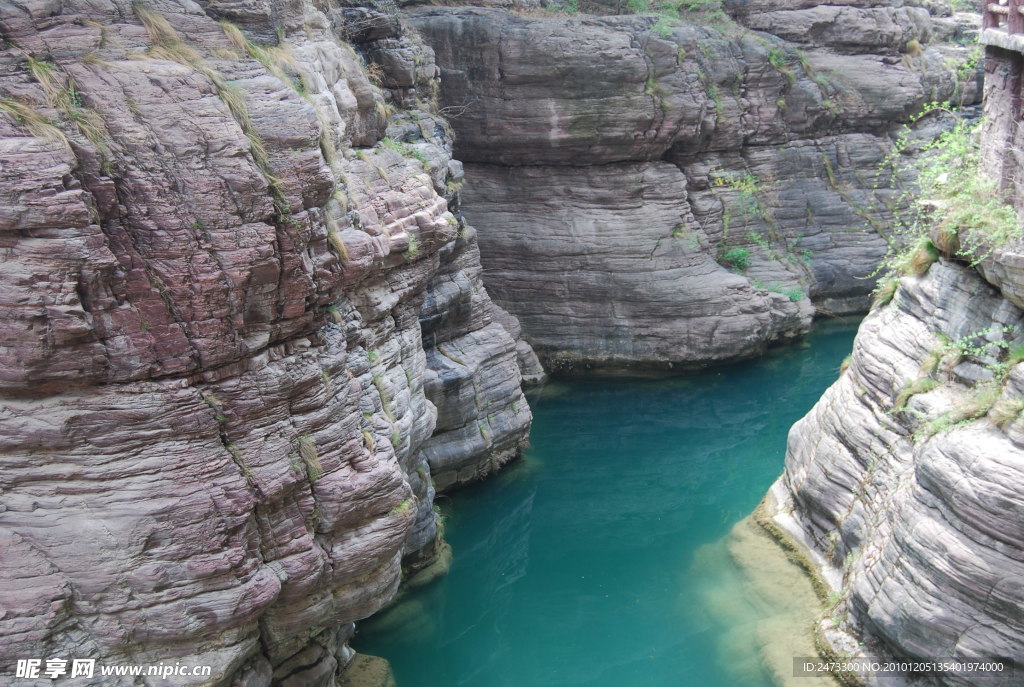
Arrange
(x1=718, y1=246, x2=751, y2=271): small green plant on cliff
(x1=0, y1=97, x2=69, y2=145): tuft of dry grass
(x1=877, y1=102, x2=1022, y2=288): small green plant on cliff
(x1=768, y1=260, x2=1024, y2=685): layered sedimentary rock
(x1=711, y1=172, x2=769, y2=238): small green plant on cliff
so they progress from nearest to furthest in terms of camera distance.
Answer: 1. (x1=0, y1=97, x2=69, y2=145): tuft of dry grass
2. (x1=768, y1=260, x2=1024, y2=685): layered sedimentary rock
3. (x1=877, y1=102, x2=1022, y2=288): small green plant on cliff
4. (x1=718, y1=246, x2=751, y2=271): small green plant on cliff
5. (x1=711, y1=172, x2=769, y2=238): small green plant on cliff

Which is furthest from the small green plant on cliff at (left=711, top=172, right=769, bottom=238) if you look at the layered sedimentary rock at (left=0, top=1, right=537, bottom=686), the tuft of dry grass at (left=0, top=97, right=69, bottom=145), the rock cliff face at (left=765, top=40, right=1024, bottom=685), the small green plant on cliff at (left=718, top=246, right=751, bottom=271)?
the tuft of dry grass at (left=0, top=97, right=69, bottom=145)

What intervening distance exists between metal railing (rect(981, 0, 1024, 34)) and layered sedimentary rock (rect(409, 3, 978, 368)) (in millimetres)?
8275

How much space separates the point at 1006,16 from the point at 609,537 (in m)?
9.00

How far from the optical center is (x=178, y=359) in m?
7.47

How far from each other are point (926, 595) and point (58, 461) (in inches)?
326

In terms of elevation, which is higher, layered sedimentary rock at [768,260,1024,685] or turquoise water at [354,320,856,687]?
layered sedimentary rock at [768,260,1024,685]

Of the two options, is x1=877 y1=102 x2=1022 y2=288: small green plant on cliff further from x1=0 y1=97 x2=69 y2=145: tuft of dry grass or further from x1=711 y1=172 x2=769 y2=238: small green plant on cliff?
x1=0 y1=97 x2=69 y2=145: tuft of dry grass

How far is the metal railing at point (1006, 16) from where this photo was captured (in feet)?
33.3

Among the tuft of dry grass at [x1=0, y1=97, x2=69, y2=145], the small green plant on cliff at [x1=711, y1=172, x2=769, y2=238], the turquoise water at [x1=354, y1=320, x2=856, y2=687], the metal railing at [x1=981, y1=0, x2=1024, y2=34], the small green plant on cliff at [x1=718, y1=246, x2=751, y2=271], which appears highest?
the metal railing at [x1=981, y1=0, x2=1024, y2=34]

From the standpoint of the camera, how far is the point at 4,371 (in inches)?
270

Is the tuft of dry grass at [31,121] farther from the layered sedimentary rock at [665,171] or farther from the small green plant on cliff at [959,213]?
the layered sedimentary rock at [665,171]

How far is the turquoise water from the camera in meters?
11.7

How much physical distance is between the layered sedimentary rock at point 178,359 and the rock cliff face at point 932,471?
5.37m

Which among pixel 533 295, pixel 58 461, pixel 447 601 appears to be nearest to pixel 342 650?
pixel 447 601
